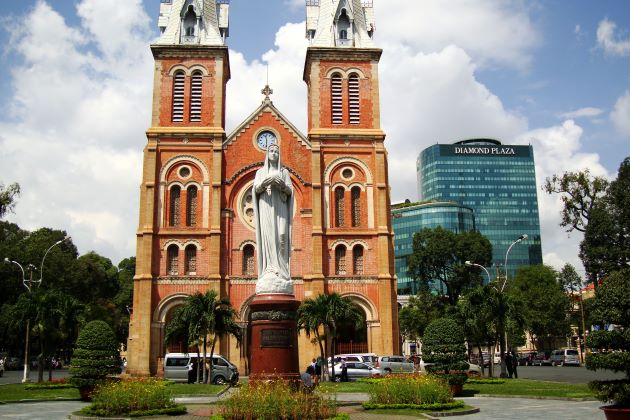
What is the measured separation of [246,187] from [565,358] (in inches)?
1285

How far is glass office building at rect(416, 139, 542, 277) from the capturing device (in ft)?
424

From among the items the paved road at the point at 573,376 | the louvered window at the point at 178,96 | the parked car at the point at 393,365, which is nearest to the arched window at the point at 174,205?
the louvered window at the point at 178,96

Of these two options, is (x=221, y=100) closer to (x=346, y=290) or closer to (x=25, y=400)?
(x=346, y=290)

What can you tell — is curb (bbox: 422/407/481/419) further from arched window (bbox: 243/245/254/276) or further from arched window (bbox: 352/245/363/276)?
arched window (bbox: 243/245/254/276)

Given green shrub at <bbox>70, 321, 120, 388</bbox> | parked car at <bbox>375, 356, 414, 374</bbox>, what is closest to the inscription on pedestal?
green shrub at <bbox>70, 321, 120, 388</bbox>

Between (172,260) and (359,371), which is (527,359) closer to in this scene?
(359,371)

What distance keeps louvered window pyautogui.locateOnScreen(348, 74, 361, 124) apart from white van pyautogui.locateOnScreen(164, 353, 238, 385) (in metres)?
19.0

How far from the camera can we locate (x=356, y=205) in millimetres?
43469

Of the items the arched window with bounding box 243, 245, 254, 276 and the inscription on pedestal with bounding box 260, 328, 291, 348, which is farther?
the arched window with bounding box 243, 245, 254, 276

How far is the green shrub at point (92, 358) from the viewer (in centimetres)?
2123

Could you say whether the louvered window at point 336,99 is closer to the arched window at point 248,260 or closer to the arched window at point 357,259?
the arched window at point 357,259

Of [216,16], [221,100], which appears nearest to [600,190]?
[221,100]

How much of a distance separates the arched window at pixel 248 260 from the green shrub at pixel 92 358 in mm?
20056

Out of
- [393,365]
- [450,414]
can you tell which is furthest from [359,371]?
[450,414]
